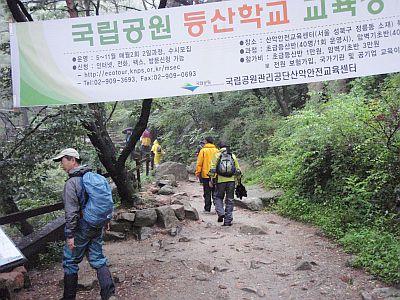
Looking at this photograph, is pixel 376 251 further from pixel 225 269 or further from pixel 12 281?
pixel 12 281

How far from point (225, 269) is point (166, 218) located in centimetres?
254

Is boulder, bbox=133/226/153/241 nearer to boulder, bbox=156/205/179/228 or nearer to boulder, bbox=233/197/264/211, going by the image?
boulder, bbox=156/205/179/228

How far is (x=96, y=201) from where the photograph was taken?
15.1 ft

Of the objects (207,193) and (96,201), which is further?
(207,193)

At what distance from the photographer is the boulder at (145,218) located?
27.2 feet

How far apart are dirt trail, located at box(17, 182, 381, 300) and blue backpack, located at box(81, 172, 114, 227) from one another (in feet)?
4.66

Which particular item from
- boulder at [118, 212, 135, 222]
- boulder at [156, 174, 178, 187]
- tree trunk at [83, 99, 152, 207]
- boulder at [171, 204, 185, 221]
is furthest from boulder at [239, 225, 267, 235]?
boulder at [156, 174, 178, 187]

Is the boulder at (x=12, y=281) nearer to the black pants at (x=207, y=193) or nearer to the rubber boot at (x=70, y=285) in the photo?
the rubber boot at (x=70, y=285)

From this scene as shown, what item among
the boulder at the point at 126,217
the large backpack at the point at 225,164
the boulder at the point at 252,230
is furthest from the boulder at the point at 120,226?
the boulder at the point at 252,230

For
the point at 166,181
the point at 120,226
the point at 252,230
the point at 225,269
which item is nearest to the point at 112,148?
the point at 120,226

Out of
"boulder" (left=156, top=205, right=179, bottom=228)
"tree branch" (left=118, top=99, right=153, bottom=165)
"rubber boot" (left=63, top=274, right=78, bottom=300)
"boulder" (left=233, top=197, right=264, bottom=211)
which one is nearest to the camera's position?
"rubber boot" (left=63, top=274, right=78, bottom=300)

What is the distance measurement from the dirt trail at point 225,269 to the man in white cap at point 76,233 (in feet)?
2.07

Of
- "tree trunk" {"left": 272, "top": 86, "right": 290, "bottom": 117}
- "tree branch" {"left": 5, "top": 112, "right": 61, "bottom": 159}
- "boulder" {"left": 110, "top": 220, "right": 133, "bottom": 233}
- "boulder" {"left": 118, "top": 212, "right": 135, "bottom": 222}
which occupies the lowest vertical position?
"boulder" {"left": 110, "top": 220, "right": 133, "bottom": 233}

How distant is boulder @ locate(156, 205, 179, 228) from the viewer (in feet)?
27.7
